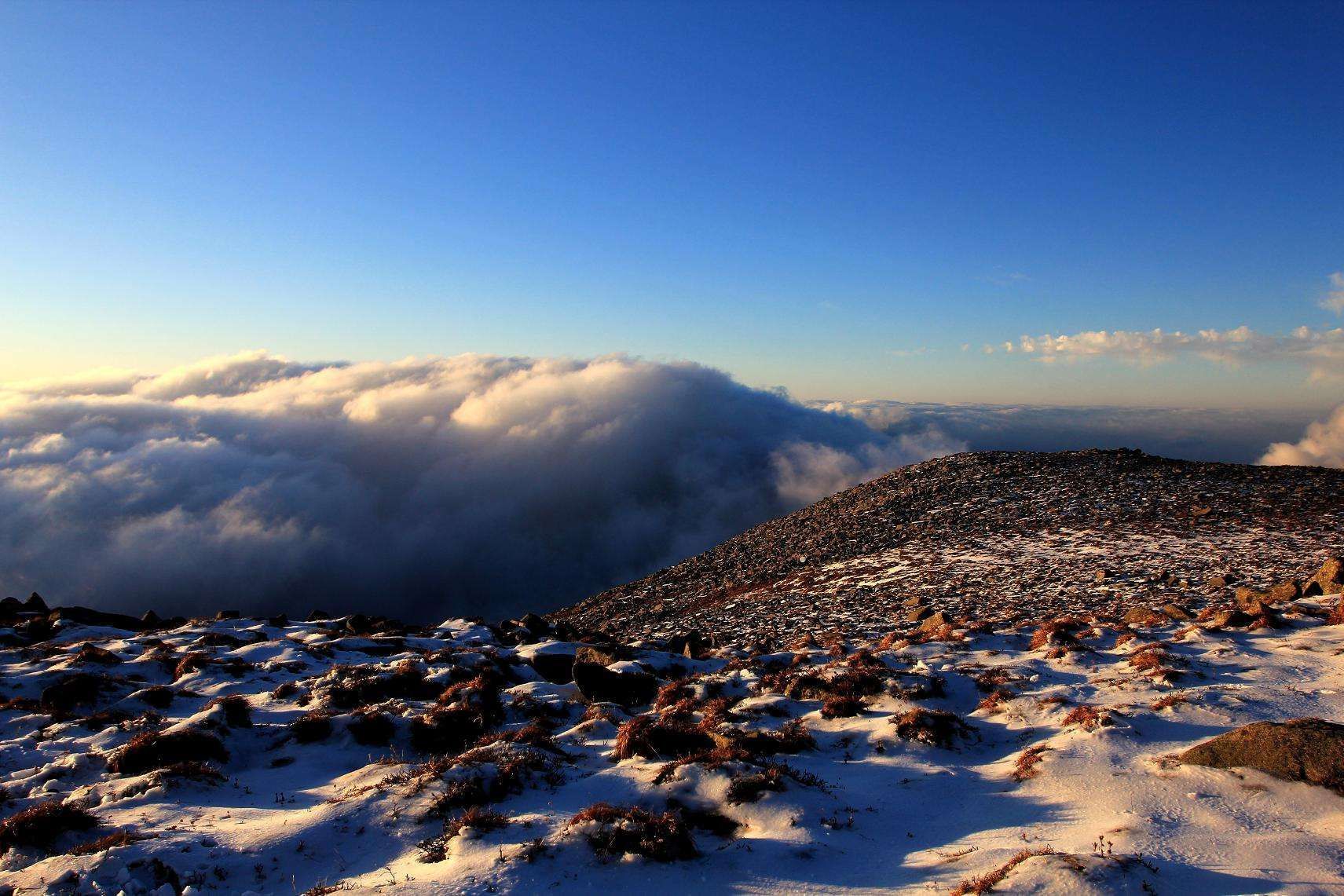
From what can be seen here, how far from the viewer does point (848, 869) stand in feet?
26.7

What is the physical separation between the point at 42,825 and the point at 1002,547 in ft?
118

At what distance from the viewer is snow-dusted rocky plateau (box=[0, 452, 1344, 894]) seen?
26.4ft

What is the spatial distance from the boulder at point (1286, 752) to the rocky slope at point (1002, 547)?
14.0 m

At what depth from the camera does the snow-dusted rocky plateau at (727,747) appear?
8.04m

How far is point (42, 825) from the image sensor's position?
30.2ft

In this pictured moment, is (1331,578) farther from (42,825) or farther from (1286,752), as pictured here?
(42,825)

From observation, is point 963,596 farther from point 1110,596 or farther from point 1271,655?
point 1271,655

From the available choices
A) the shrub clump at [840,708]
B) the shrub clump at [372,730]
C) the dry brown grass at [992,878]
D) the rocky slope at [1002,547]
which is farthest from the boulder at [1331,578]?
the shrub clump at [372,730]

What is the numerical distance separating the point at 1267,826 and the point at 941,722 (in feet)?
16.8

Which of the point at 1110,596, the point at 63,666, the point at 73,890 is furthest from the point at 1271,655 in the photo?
the point at 63,666

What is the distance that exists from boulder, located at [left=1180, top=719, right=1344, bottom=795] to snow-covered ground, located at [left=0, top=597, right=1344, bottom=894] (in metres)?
0.31

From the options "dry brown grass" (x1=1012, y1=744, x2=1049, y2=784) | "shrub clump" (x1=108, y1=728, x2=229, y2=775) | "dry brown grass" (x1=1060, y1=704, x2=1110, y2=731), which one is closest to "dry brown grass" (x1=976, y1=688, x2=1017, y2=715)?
"dry brown grass" (x1=1060, y1=704, x2=1110, y2=731)

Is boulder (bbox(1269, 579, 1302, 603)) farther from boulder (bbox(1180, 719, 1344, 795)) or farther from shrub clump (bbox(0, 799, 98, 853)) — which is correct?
shrub clump (bbox(0, 799, 98, 853))

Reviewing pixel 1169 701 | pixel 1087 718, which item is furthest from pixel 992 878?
pixel 1169 701
